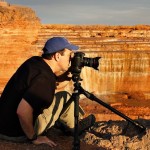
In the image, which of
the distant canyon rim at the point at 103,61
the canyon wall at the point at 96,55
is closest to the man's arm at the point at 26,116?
the distant canyon rim at the point at 103,61

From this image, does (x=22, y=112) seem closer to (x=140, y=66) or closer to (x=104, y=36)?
(x=140, y=66)

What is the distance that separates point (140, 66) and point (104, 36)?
792 cm

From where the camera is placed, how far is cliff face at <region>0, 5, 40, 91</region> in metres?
25.0

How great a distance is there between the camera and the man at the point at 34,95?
5527 millimetres

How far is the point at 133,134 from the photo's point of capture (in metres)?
6.27

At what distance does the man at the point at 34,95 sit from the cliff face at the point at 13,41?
1797cm

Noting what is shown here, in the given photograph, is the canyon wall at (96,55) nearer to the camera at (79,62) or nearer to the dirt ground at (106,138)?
the dirt ground at (106,138)

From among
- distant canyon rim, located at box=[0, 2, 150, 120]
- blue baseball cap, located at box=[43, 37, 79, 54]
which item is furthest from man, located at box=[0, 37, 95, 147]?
distant canyon rim, located at box=[0, 2, 150, 120]

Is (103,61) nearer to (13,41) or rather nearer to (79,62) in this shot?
(13,41)

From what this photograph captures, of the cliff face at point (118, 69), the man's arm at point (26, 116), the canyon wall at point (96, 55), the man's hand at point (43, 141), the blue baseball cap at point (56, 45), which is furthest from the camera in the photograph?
the cliff face at point (118, 69)

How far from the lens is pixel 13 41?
26.3 m

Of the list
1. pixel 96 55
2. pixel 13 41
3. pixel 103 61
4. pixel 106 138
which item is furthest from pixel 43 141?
pixel 103 61

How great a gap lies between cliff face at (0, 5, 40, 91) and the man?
1797cm

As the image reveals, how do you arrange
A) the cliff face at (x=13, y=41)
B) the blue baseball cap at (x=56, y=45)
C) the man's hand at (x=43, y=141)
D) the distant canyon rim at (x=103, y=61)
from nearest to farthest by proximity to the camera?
the blue baseball cap at (x=56, y=45) < the man's hand at (x=43, y=141) < the cliff face at (x=13, y=41) < the distant canyon rim at (x=103, y=61)
